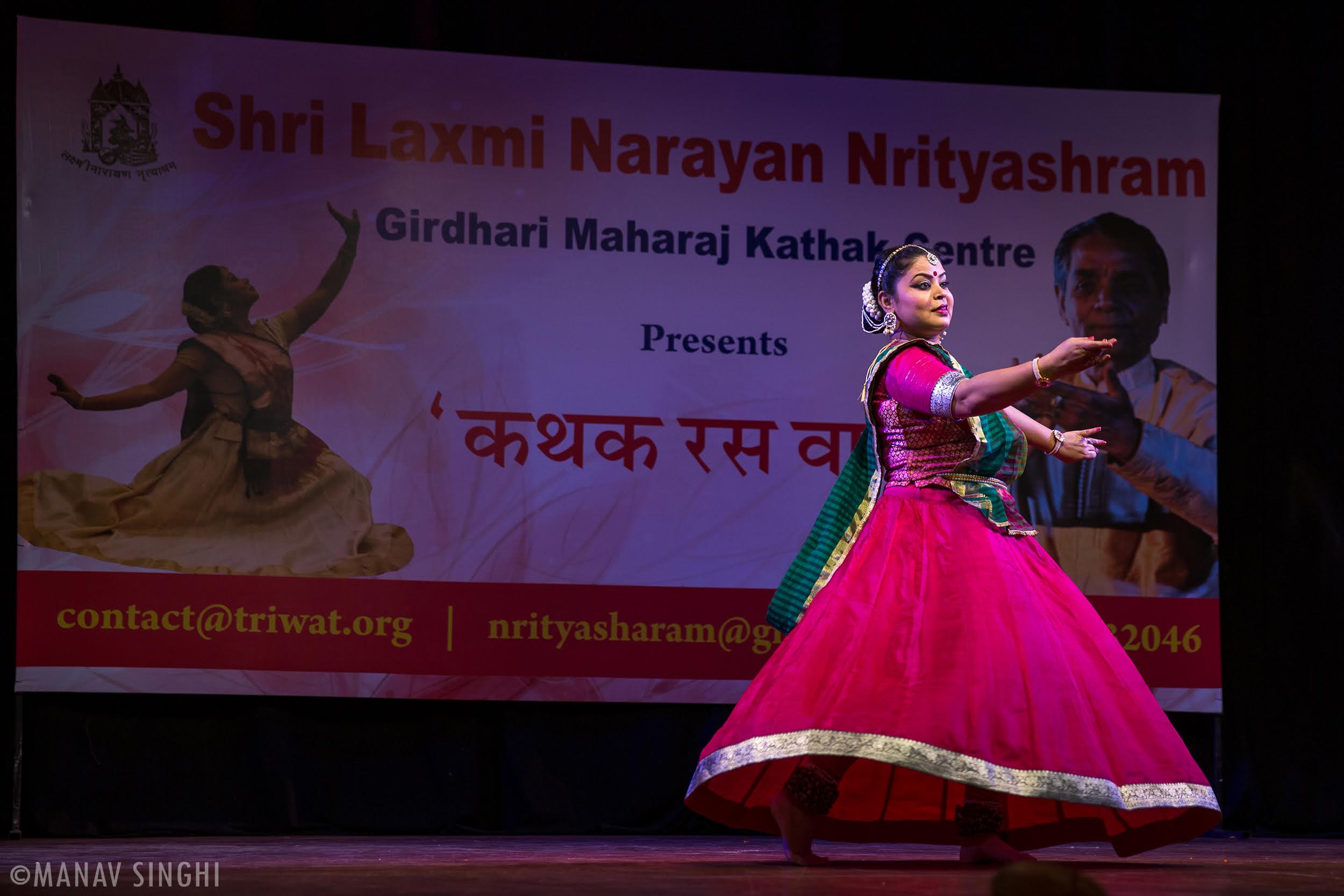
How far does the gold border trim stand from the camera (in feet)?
8.14

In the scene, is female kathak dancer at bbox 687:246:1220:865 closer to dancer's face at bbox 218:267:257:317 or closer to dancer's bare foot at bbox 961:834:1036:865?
dancer's bare foot at bbox 961:834:1036:865

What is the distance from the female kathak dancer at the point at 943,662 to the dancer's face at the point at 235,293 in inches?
75.8

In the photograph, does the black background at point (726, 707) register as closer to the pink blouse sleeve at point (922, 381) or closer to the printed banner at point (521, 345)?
the printed banner at point (521, 345)

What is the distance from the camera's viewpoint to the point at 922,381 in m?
2.71

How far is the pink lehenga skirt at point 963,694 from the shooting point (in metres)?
2.52

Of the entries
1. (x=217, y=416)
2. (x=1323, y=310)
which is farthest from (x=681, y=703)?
(x=1323, y=310)

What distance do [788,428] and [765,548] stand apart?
0.36 meters

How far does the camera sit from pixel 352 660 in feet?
13.5

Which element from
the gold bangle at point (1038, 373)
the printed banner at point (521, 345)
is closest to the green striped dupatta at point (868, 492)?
the gold bangle at point (1038, 373)

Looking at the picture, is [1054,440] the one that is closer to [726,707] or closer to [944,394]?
[944,394]

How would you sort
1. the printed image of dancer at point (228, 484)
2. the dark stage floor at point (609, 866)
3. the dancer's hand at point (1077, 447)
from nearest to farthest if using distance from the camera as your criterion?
1. the dark stage floor at point (609, 866)
2. the dancer's hand at point (1077, 447)
3. the printed image of dancer at point (228, 484)

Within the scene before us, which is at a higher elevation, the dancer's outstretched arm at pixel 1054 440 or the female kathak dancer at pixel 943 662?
the dancer's outstretched arm at pixel 1054 440

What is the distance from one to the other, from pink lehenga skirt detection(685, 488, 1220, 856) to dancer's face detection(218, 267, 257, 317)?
206 centimetres

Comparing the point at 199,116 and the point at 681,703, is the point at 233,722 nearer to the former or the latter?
the point at 681,703
